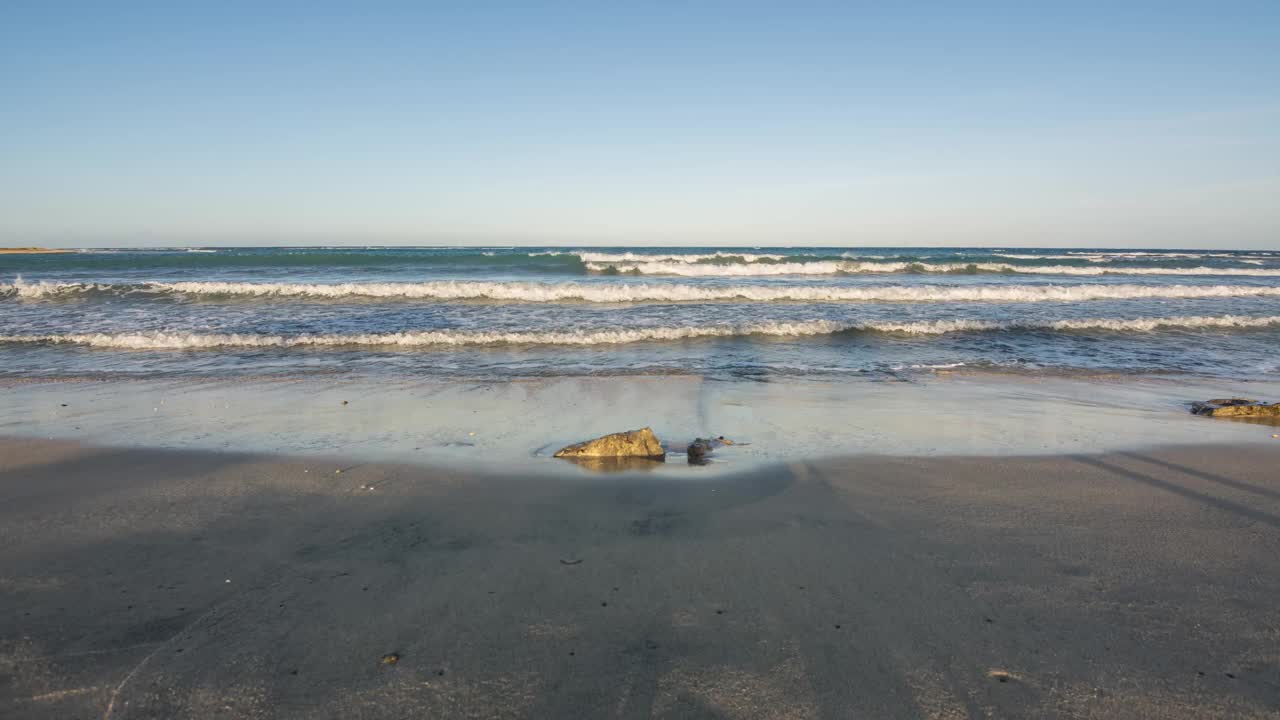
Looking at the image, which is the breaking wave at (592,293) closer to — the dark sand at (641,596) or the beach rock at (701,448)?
the beach rock at (701,448)

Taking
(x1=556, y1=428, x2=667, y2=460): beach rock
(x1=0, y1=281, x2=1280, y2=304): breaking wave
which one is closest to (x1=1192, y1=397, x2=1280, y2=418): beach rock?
(x1=556, y1=428, x2=667, y2=460): beach rock

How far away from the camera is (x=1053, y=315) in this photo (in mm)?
16219

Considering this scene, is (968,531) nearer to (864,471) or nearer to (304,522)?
(864,471)

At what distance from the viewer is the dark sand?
7.89 ft

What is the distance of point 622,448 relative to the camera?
5.25 m

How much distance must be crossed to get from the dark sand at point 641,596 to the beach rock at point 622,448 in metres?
0.49

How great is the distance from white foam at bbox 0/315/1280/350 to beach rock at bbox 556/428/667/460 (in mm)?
6684

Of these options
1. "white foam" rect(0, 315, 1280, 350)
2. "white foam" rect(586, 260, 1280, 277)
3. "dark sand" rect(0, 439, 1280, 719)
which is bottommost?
"dark sand" rect(0, 439, 1280, 719)

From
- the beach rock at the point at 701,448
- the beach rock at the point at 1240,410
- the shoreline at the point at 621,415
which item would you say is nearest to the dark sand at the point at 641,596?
the beach rock at the point at 701,448

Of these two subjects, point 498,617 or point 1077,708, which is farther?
point 498,617

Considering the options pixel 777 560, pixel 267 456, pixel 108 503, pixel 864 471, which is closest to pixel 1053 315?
pixel 864 471

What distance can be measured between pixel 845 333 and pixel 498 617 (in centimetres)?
1147

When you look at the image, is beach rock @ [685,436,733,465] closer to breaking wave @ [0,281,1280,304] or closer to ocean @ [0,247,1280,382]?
ocean @ [0,247,1280,382]

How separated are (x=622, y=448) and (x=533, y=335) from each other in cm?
746
